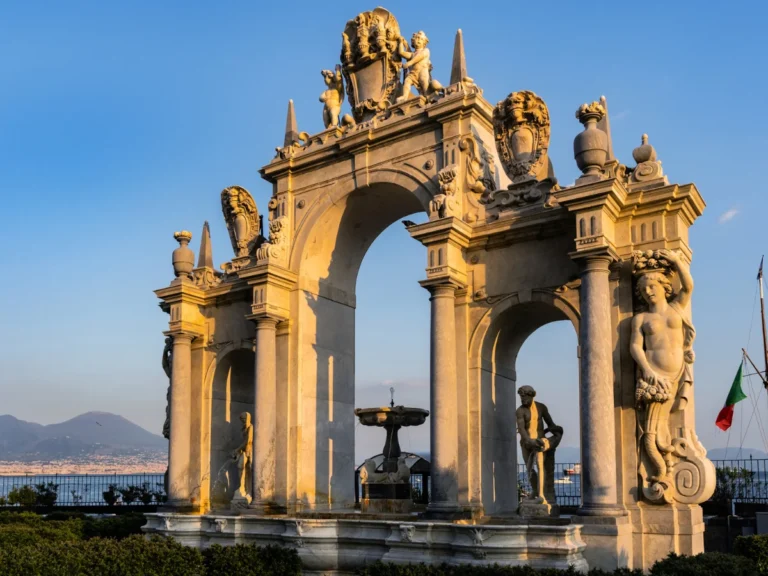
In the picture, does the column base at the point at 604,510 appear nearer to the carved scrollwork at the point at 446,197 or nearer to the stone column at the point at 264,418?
the carved scrollwork at the point at 446,197

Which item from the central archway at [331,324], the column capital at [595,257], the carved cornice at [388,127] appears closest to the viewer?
the column capital at [595,257]

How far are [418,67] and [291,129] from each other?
186 inches

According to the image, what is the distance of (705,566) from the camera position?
1223cm

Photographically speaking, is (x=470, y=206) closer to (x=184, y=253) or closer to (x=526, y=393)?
(x=526, y=393)

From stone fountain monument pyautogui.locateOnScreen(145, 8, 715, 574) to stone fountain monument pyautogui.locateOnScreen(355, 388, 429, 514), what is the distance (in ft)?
1.38

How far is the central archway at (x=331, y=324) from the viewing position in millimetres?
22156

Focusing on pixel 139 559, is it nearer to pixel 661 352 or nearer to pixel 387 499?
pixel 387 499

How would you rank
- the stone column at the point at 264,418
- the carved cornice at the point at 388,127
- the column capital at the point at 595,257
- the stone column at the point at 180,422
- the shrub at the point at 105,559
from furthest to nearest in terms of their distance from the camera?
the stone column at the point at 180,422, the stone column at the point at 264,418, the carved cornice at the point at 388,127, the column capital at the point at 595,257, the shrub at the point at 105,559

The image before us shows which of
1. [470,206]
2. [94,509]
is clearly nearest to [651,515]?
[470,206]

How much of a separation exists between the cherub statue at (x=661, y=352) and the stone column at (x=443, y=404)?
4.15 metres

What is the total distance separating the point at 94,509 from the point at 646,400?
2887 centimetres

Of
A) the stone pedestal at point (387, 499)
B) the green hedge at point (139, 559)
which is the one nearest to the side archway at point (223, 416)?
the stone pedestal at point (387, 499)

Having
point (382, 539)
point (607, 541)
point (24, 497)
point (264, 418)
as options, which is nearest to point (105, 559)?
point (382, 539)

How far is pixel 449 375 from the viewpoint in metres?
18.3
